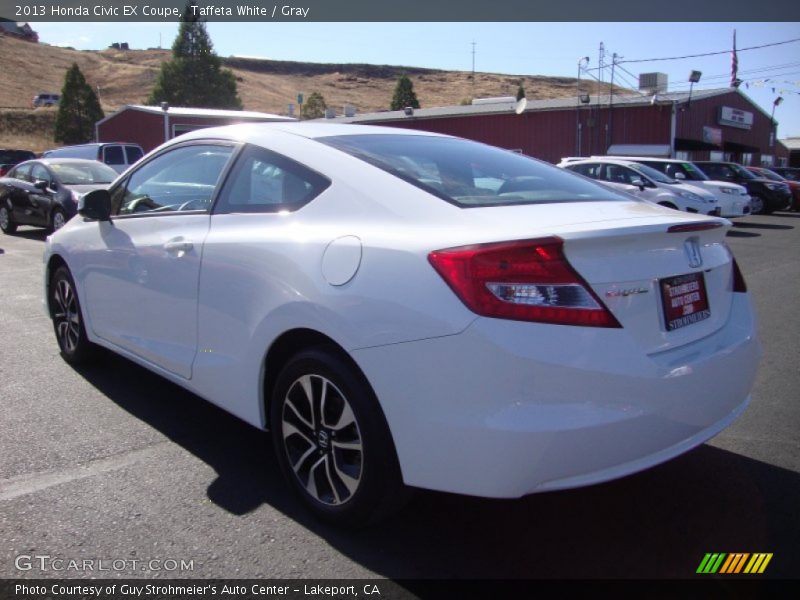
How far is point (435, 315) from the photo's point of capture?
7.72ft

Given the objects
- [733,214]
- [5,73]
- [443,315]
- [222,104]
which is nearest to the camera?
[443,315]

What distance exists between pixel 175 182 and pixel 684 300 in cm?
282

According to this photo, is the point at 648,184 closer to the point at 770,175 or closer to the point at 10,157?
the point at 770,175

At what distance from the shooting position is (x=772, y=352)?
5.66 m

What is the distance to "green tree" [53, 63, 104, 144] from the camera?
51.3m

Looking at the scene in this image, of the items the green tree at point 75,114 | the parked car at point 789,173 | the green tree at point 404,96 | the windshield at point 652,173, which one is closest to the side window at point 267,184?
the windshield at point 652,173

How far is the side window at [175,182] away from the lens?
3.71 m

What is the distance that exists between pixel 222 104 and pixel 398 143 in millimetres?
59158

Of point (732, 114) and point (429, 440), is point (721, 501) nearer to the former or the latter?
point (429, 440)

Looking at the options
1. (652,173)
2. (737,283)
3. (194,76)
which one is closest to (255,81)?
(194,76)

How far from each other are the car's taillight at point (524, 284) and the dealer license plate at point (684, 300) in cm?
33

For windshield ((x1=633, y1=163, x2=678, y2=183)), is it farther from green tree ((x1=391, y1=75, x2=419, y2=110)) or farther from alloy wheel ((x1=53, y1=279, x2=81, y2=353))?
green tree ((x1=391, y1=75, x2=419, y2=110))

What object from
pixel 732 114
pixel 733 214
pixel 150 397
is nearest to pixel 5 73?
pixel 732 114

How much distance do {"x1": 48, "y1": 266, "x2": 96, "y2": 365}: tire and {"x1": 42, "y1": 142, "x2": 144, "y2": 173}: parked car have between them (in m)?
15.8
